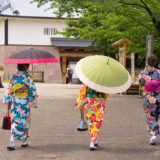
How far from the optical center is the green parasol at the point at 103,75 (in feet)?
17.7

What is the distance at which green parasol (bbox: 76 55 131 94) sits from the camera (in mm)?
5406

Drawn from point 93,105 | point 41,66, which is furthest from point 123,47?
point 41,66

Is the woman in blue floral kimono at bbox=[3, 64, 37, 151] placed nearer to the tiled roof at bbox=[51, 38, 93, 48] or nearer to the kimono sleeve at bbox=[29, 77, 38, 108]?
the kimono sleeve at bbox=[29, 77, 38, 108]

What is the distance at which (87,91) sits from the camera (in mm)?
5879

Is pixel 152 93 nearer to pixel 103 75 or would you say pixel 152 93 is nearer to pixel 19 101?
pixel 103 75

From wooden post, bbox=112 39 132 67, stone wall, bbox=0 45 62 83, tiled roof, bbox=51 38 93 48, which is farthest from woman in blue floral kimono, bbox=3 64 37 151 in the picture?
stone wall, bbox=0 45 62 83

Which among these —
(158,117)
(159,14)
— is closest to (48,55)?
(158,117)

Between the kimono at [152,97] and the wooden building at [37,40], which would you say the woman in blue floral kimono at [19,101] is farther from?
the wooden building at [37,40]

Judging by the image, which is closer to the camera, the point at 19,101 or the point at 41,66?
the point at 19,101

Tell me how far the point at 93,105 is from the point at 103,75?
64 cm

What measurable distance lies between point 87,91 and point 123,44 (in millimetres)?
11485

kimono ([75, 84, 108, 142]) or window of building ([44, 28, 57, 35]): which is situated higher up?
kimono ([75, 84, 108, 142])

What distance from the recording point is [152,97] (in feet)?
21.6

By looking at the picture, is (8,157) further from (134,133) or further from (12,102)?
(134,133)
